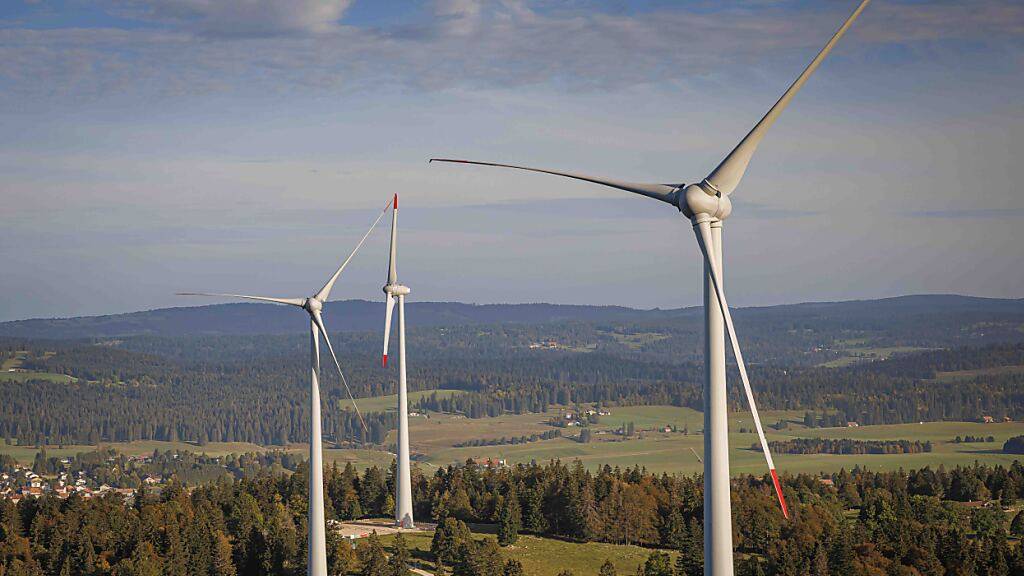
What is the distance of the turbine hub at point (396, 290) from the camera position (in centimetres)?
10294

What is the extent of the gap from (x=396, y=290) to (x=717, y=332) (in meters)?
64.3

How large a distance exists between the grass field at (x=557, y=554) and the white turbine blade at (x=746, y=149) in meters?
55.9

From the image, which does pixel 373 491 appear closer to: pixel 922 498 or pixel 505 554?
pixel 505 554

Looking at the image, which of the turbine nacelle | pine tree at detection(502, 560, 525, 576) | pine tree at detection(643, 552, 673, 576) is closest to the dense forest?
pine tree at detection(643, 552, 673, 576)

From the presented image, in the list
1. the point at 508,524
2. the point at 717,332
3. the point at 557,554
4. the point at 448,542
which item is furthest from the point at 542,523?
the point at 717,332

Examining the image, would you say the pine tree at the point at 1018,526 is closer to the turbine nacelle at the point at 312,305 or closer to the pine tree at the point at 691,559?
the pine tree at the point at 691,559

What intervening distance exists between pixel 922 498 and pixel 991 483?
20.5 m

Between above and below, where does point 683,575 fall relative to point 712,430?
below

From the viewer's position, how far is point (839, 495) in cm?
13688

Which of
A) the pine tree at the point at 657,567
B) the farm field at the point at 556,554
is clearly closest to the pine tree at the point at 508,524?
the farm field at the point at 556,554

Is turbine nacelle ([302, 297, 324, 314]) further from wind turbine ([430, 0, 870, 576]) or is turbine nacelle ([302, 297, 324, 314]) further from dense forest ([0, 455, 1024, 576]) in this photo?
wind turbine ([430, 0, 870, 576])

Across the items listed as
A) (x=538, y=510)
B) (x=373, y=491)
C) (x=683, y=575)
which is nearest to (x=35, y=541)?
(x=373, y=491)

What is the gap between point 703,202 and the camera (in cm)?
4109

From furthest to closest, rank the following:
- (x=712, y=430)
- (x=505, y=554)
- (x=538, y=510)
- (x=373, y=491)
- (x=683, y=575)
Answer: (x=373, y=491)
(x=538, y=510)
(x=505, y=554)
(x=683, y=575)
(x=712, y=430)
